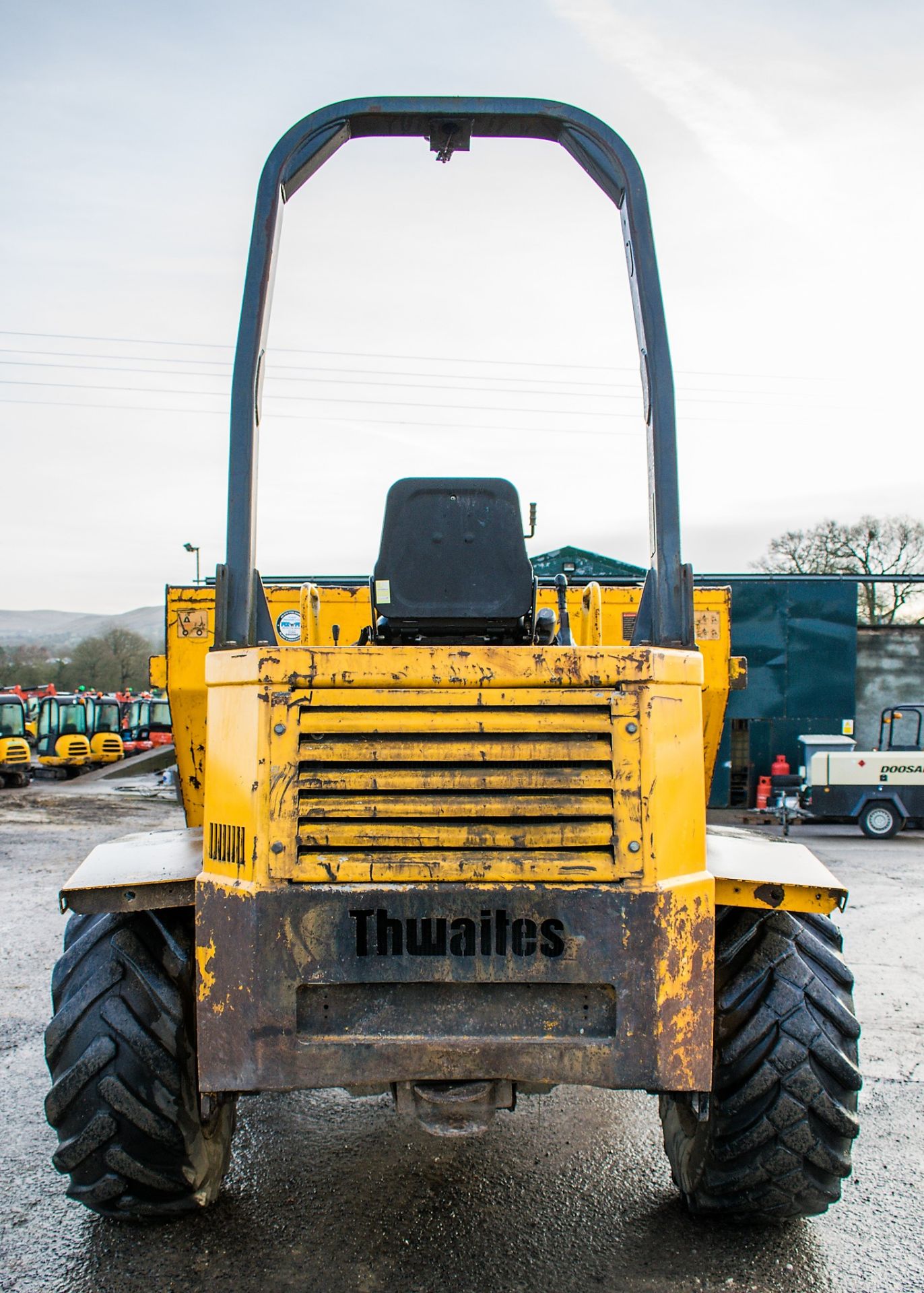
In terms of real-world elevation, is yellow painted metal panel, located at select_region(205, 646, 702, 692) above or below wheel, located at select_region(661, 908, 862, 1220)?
above

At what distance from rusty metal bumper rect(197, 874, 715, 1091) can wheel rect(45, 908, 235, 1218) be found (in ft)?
1.49

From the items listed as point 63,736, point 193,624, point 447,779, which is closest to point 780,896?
point 447,779

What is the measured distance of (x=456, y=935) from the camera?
2.75 m

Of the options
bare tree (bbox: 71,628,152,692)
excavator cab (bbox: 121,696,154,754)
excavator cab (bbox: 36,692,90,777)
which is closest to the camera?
excavator cab (bbox: 36,692,90,777)

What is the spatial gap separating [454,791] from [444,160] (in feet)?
7.01

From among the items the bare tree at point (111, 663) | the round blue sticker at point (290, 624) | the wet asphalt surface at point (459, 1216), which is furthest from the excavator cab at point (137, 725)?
the wet asphalt surface at point (459, 1216)

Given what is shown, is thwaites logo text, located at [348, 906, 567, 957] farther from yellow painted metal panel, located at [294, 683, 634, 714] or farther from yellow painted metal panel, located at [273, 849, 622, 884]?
yellow painted metal panel, located at [294, 683, 634, 714]

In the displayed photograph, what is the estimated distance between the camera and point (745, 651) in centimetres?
1948

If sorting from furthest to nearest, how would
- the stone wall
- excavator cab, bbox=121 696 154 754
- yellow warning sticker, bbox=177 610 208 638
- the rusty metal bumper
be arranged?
excavator cab, bbox=121 696 154 754
the stone wall
yellow warning sticker, bbox=177 610 208 638
the rusty metal bumper

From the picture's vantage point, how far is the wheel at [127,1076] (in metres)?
3.08

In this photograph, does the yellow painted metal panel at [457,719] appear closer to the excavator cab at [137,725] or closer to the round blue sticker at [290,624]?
the round blue sticker at [290,624]

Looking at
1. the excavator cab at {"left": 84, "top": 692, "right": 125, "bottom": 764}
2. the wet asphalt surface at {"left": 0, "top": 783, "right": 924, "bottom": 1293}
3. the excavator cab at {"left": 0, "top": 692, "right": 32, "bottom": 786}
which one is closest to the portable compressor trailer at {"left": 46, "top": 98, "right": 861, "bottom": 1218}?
the wet asphalt surface at {"left": 0, "top": 783, "right": 924, "bottom": 1293}

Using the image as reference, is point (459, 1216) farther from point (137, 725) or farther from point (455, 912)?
point (137, 725)

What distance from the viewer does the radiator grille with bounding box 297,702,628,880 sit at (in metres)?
2.77
